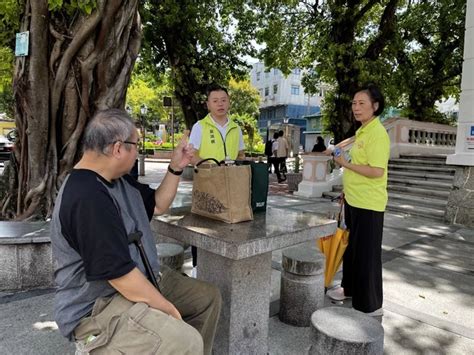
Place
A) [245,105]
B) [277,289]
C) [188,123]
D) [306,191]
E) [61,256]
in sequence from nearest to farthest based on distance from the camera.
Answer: [61,256] → [277,289] → [306,191] → [188,123] → [245,105]

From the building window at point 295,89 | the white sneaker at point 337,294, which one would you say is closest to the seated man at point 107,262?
the white sneaker at point 337,294

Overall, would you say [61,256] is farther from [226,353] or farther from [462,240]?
[462,240]

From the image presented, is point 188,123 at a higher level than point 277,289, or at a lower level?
higher

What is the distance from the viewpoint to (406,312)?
10.4ft

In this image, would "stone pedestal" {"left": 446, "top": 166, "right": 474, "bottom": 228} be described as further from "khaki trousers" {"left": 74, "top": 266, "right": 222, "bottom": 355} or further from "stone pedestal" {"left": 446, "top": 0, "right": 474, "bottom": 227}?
"khaki trousers" {"left": 74, "top": 266, "right": 222, "bottom": 355}

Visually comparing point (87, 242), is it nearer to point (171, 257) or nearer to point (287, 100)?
point (171, 257)

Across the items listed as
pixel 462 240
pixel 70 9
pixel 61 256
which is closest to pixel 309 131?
pixel 462 240

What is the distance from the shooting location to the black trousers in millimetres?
2809

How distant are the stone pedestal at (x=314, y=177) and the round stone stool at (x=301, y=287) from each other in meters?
6.82

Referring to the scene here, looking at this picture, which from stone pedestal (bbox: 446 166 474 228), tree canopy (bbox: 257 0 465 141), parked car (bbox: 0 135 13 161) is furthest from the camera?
parked car (bbox: 0 135 13 161)

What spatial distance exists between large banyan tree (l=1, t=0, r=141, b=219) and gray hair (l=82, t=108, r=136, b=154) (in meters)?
2.64

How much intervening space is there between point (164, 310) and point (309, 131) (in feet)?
123

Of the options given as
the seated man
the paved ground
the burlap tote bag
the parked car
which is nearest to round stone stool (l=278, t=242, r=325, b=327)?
the paved ground

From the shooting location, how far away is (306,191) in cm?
962
